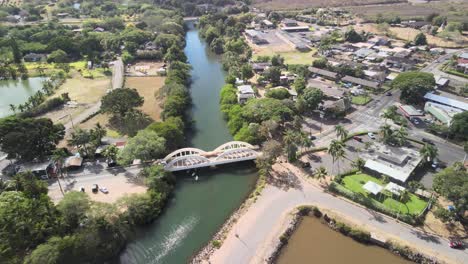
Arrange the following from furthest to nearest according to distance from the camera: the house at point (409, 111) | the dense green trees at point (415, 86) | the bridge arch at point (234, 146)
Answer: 1. the dense green trees at point (415, 86)
2. the house at point (409, 111)
3. the bridge arch at point (234, 146)

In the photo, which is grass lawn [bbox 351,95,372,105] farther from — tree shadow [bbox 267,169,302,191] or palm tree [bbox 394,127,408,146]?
tree shadow [bbox 267,169,302,191]

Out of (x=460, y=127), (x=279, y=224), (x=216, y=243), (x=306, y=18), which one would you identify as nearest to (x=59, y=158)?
(x=216, y=243)

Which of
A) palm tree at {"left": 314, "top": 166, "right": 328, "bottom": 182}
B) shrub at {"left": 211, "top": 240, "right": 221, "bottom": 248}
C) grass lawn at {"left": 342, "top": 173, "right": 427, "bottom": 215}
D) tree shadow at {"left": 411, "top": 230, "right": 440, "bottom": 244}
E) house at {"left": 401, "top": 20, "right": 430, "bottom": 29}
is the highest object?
house at {"left": 401, "top": 20, "right": 430, "bottom": 29}

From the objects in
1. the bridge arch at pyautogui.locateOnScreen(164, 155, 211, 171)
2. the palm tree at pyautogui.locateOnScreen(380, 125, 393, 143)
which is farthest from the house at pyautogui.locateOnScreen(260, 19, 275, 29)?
the bridge arch at pyautogui.locateOnScreen(164, 155, 211, 171)

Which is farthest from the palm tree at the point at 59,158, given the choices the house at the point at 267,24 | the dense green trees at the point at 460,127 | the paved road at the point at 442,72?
the house at the point at 267,24

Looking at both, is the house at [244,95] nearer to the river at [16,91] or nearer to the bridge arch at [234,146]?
the bridge arch at [234,146]

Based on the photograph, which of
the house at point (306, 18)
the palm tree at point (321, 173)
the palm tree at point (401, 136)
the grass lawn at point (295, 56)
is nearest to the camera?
the palm tree at point (321, 173)
